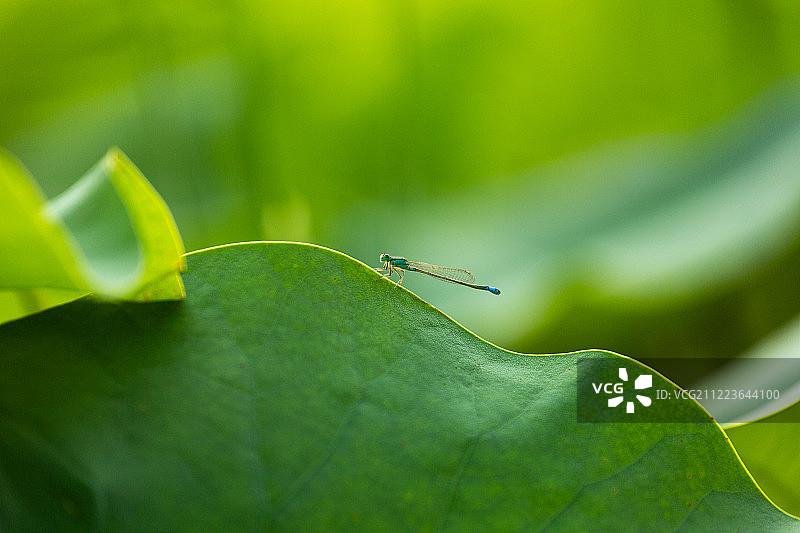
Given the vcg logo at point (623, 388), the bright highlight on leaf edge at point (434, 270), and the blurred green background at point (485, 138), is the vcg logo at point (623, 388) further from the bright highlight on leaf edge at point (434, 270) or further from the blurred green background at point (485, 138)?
the blurred green background at point (485, 138)

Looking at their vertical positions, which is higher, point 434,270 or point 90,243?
point 90,243

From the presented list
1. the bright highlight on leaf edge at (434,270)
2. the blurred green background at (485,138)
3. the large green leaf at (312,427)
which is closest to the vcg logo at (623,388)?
the large green leaf at (312,427)

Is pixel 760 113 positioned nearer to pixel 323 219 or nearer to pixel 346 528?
pixel 323 219

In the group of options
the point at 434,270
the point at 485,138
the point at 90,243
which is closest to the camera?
the point at 90,243

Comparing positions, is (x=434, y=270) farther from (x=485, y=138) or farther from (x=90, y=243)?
(x=90, y=243)

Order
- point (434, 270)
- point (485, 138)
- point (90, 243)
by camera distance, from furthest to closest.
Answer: point (485, 138), point (434, 270), point (90, 243)

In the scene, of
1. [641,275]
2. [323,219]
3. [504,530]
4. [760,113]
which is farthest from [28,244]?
[760,113]

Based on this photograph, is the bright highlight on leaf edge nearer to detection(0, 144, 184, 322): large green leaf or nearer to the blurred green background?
the blurred green background

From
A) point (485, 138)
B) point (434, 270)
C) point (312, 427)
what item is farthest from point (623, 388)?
point (485, 138)
